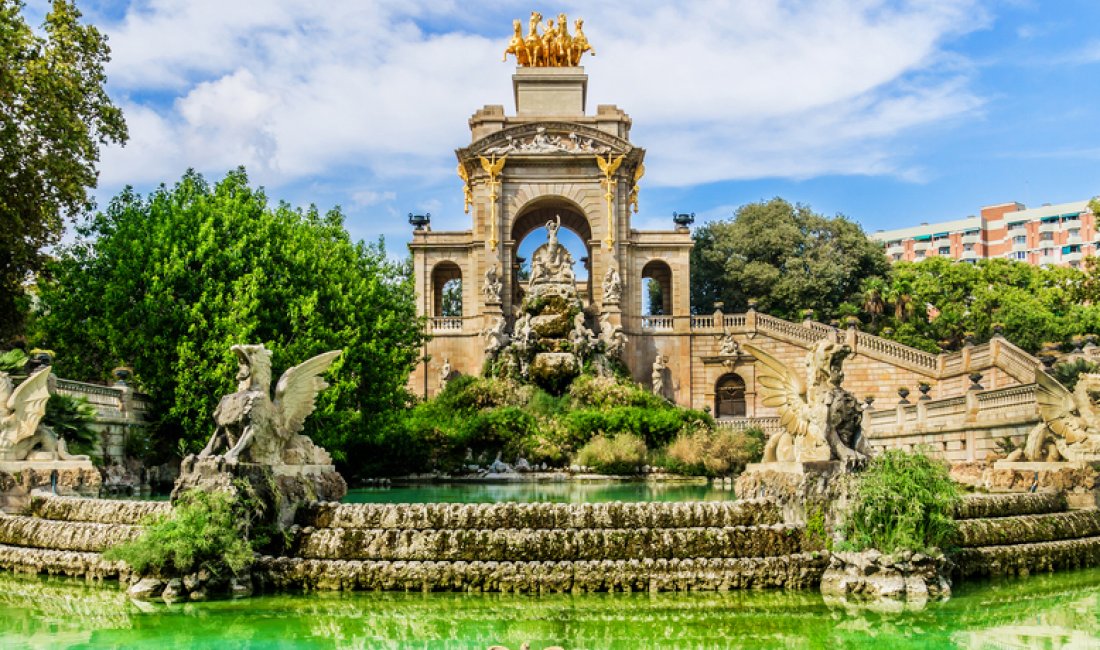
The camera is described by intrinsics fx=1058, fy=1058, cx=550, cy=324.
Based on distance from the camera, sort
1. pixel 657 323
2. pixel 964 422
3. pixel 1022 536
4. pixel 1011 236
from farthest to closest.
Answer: pixel 1011 236
pixel 657 323
pixel 964 422
pixel 1022 536

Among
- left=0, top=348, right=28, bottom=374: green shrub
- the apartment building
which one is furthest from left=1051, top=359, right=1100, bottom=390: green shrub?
the apartment building

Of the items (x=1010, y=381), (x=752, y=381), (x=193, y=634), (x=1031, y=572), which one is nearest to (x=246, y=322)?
(x=193, y=634)

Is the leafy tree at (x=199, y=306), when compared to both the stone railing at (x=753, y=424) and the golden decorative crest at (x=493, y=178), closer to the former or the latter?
the stone railing at (x=753, y=424)

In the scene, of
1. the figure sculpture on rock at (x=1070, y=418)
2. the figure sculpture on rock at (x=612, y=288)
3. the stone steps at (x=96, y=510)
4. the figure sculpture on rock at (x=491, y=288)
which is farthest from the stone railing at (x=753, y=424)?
the stone steps at (x=96, y=510)

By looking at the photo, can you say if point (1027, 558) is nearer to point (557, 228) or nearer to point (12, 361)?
point (12, 361)

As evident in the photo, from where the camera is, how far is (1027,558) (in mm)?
14984

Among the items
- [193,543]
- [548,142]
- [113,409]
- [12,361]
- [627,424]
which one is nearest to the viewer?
[193,543]

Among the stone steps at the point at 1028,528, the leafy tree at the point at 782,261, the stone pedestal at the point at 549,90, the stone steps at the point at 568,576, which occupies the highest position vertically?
the stone pedestal at the point at 549,90

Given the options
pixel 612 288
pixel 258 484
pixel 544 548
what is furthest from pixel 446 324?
pixel 544 548

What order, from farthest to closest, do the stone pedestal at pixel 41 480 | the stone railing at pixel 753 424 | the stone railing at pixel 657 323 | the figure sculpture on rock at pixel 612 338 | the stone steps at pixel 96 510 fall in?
the stone railing at pixel 657 323 → the figure sculpture on rock at pixel 612 338 → the stone railing at pixel 753 424 → the stone pedestal at pixel 41 480 → the stone steps at pixel 96 510

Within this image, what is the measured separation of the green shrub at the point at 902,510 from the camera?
43.0 feet

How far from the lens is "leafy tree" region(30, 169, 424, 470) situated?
24.0 meters

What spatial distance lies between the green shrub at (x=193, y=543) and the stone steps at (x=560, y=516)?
1688mm

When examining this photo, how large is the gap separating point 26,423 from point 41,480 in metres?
1.01
